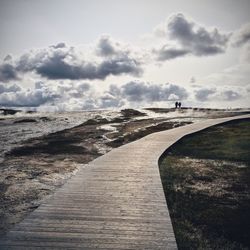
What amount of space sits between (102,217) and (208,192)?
6.67 metres

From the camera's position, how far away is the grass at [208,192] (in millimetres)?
9278

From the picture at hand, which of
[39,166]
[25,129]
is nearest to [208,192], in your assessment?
[39,166]

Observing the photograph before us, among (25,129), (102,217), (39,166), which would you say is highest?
(102,217)

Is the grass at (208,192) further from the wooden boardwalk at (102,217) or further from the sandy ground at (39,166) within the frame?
the sandy ground at (39,166)

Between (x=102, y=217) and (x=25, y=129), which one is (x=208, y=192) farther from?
(x=25, y=129)

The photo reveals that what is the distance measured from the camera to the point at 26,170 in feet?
56.9

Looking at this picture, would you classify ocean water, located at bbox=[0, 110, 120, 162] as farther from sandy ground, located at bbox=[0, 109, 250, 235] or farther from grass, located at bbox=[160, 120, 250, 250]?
grass, located at bbox=[160, 120, 250, 250]

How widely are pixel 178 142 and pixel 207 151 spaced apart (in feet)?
8.11

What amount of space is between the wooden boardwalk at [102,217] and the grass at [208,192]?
1.14 metres

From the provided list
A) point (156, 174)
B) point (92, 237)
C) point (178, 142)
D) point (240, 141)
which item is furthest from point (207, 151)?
point (92, 237)

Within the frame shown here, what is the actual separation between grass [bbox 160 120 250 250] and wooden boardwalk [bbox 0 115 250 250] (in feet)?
3.74

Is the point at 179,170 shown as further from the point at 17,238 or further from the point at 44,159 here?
the point at 17,238

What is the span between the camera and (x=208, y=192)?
1365 centimetres

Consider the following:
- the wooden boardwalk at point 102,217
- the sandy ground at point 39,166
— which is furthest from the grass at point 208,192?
the sandy ground at point 39,166
